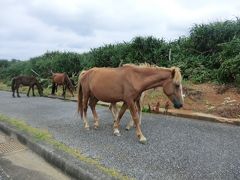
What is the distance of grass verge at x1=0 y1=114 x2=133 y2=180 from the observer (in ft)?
15.8

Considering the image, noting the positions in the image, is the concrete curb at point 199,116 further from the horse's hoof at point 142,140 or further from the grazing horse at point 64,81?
the grazing horse at point 64,81

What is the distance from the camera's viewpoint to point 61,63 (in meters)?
23.2

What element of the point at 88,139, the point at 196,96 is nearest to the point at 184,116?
the point at 196,96

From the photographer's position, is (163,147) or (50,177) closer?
(50,177)

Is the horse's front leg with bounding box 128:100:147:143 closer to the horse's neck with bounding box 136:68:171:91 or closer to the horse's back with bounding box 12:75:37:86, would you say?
the horse's neck with bounding box 136:68:171:91

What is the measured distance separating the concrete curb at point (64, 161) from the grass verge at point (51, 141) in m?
0.09

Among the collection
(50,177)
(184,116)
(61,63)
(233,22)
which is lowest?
(50,177)

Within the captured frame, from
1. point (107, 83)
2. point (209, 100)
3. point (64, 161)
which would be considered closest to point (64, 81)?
point (209, 100)

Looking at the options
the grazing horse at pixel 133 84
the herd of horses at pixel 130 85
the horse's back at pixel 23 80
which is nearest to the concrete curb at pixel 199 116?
the herd of horses at pixel 130 85

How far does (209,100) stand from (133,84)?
14.3 feet

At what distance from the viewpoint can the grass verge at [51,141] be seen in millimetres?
4815

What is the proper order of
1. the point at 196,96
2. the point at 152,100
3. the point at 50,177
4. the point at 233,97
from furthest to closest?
the point at 152,100 < the point at 196,96 < the point at 233,97 < the point at 50,177

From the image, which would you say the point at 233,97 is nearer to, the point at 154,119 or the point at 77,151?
the point at 154,119

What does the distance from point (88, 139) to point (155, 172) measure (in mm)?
2456
